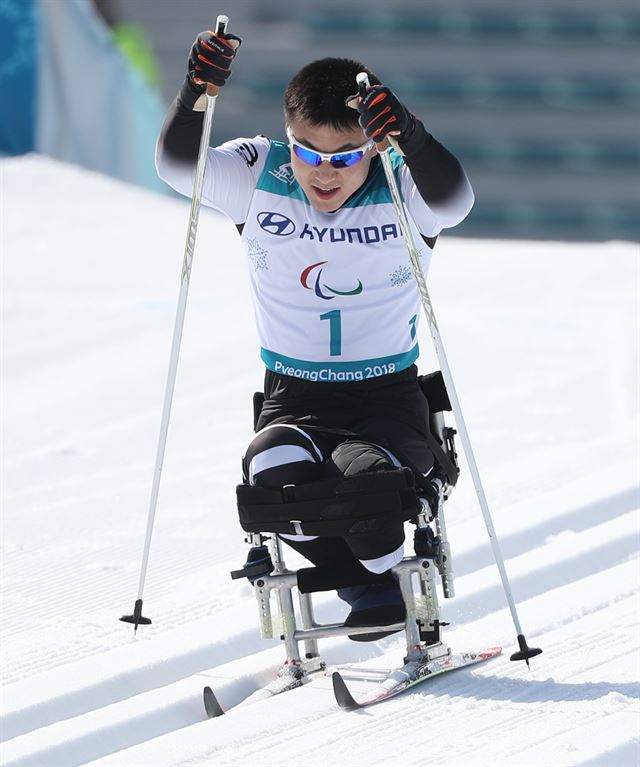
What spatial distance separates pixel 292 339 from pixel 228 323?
4485 millimetres

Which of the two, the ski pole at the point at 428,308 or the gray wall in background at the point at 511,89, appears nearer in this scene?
the ski pole at the point at 428,308

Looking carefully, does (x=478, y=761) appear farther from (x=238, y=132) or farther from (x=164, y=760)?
(x=238, y=132)

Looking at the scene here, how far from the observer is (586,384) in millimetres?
6398

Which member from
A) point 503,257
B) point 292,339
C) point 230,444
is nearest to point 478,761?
point 292,339

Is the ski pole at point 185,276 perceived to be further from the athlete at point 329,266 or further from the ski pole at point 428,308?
the ski pole at point 428,308

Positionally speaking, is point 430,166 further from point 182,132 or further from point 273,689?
point 273,689

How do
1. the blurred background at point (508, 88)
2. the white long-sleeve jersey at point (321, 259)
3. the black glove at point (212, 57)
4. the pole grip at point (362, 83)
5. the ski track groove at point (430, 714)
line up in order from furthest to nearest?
1. the blurred background at point (508, 88)
2. the white long-sleeve jersey at point (321, 259)
3. the black glove at point (212, 57)
4. the pole grip at point (362, 83)
5. the ski track groove at point (430, 714)

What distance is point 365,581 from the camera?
3119 millimetres

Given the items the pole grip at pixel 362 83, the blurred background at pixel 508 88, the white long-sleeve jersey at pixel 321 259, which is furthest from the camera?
the blurred background at pixel 508 88

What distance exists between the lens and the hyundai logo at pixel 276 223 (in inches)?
125

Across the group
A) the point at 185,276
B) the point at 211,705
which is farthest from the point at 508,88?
the point at 211,705

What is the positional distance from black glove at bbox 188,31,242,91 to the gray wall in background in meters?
53.3

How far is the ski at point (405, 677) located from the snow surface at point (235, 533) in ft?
0.10

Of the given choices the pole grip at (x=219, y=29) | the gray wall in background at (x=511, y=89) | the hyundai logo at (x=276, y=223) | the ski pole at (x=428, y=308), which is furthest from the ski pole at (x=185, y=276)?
the gray wall in background at (x=511, y=89)
